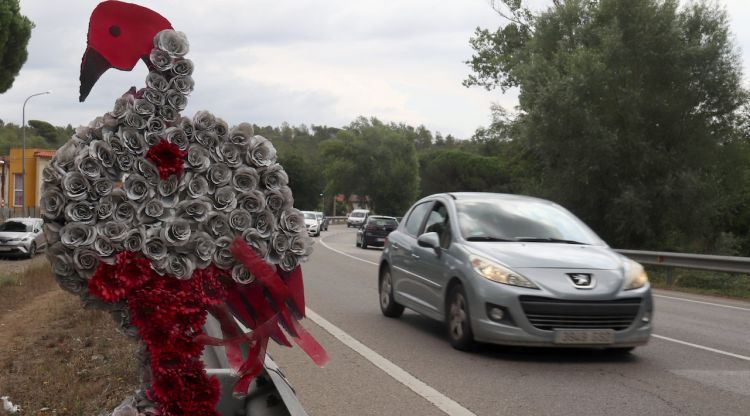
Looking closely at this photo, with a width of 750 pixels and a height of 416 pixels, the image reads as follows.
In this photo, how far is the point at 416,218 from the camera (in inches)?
430

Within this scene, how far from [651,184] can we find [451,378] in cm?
2418

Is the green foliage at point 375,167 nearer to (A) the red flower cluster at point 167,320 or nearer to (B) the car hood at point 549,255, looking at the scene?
(B) the car hood at point 549,255

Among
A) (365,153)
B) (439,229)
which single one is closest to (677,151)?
(439,229)

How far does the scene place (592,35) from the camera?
31.7 metres

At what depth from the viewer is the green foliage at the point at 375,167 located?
10188cm

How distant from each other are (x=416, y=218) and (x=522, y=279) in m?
3.03

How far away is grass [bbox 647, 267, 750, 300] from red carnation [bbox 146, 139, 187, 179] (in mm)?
17116

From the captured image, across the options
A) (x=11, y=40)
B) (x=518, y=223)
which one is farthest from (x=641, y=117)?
(x=518, y=223)

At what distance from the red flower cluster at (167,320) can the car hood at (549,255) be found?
4920 millimetres

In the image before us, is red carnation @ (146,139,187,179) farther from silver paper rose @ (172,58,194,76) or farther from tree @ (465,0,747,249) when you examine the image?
tree @ (465,0,747,249)

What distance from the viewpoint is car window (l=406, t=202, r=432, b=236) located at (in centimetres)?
1069

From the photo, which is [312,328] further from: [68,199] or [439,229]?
[68,199]

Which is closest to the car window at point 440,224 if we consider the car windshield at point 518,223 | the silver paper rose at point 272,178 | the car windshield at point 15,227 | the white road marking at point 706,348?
the car windshield at point 518,223

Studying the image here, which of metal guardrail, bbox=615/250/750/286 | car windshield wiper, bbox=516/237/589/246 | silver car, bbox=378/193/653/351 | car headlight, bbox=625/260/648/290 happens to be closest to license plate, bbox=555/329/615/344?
silver car, bbox=378/193/653/351
